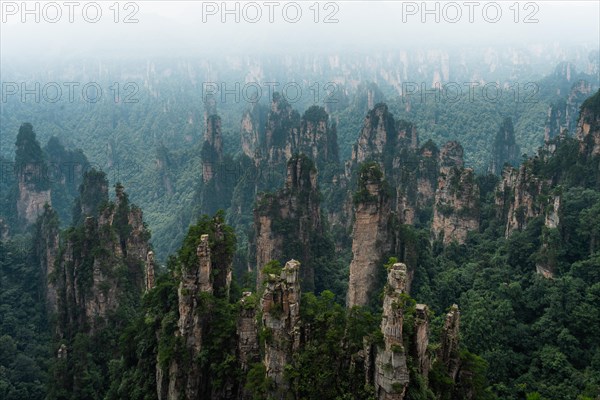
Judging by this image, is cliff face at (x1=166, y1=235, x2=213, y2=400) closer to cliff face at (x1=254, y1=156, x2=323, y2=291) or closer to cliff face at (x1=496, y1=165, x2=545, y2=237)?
cliff face at (x1=254, y1=156, x2=323, y2=291)

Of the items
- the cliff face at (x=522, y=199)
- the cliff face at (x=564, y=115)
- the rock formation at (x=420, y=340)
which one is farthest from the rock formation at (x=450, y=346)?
the cliff face at (x=564, y=115)

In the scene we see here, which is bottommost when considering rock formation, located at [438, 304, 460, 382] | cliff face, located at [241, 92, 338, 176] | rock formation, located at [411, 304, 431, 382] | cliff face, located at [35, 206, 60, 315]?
cliff face, located at [35, 206, 60, 315]

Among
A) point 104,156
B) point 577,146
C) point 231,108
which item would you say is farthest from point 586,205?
point 231,108

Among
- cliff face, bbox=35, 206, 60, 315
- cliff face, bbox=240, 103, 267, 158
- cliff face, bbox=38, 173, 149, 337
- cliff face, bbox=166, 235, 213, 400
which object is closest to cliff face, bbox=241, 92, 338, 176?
cliff face, bbox=240, 103, 267, 158

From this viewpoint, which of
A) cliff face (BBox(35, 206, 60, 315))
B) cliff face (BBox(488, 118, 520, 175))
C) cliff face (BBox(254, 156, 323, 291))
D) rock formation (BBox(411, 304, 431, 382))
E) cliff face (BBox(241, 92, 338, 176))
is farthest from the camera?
cliff face (BBox(488, 118, 520, 175))

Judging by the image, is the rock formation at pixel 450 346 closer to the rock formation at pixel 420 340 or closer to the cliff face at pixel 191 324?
the rock formation at pixel 420 340

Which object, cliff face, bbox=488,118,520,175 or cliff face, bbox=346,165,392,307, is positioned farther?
cliff face, bbox=488,118,520,175

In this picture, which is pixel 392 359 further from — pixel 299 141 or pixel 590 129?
pixel 299 141
